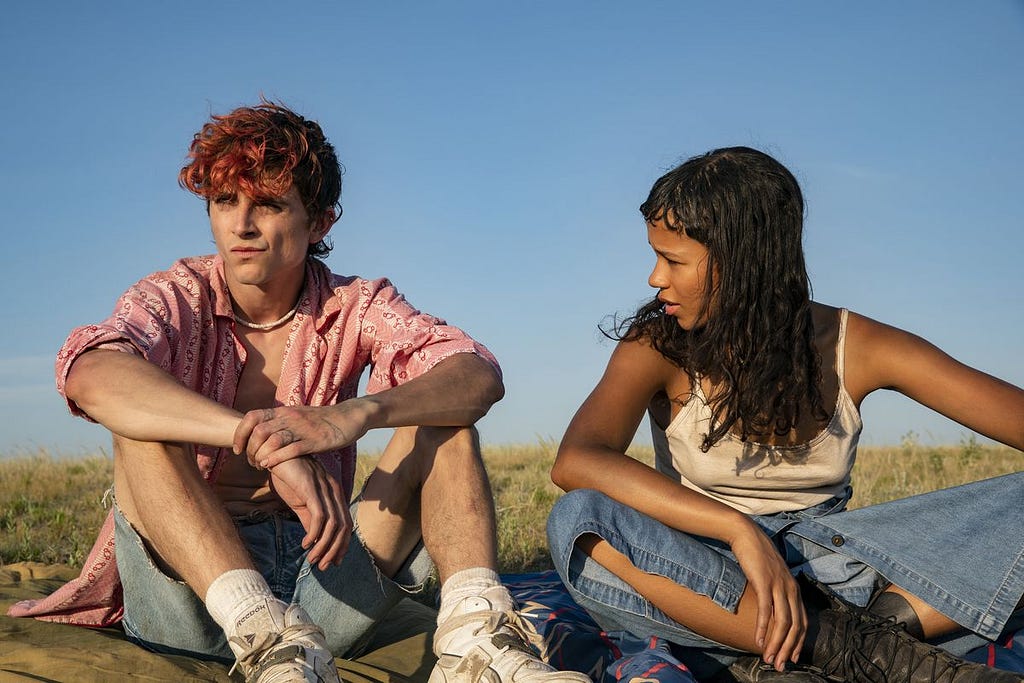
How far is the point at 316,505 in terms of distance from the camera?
121 inches

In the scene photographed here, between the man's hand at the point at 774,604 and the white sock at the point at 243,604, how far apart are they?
1567mm

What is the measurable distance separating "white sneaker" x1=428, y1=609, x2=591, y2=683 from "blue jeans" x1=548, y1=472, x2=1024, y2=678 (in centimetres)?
54

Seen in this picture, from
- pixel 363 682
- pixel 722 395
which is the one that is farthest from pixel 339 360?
pixel 722 395

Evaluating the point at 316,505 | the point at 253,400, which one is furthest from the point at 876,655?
the point at 253,400

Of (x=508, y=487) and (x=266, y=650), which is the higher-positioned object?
(x=266, y=650)

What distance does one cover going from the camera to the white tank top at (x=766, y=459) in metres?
4.05

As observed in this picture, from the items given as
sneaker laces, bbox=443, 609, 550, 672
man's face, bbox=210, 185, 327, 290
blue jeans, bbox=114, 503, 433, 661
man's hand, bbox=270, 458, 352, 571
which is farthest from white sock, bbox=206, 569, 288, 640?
man's face, bbox=210, 185, 327, 290

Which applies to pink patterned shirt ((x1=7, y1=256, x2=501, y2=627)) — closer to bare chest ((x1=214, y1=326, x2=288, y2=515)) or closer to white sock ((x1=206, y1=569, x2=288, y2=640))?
bare chest ((x1=214, y1=326, x2=288, y2=515))

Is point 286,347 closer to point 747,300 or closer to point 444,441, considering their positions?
point 444,441

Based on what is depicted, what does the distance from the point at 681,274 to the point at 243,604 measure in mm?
2086

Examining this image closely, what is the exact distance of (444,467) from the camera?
353 centimetres

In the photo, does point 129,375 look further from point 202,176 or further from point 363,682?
point 363,682

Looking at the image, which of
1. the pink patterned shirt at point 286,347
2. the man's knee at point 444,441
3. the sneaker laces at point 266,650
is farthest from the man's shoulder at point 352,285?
the sneaker laces at point 266,650

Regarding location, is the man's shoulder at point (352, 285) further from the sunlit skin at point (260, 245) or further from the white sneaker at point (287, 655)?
the white sneaker at point (287, 655)
